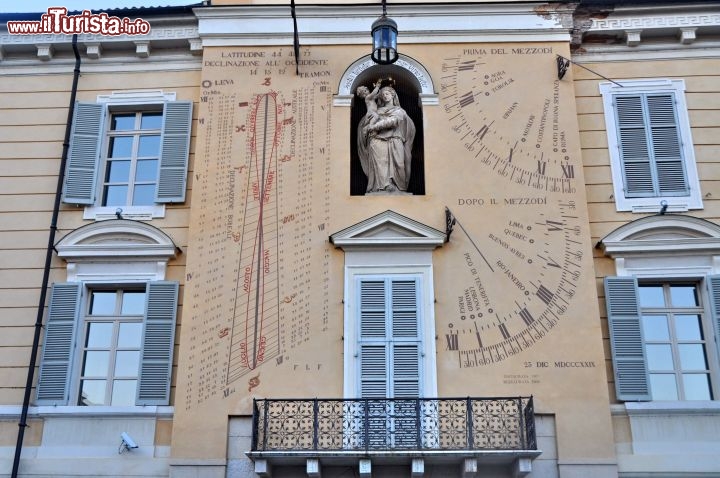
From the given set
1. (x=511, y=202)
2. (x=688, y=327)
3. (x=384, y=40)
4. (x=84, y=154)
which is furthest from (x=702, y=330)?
(x=84, y=154)

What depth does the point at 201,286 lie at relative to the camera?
16.5 metres

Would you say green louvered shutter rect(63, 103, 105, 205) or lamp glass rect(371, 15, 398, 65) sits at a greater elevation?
lamp glass rect(371, 15, 398, 65)

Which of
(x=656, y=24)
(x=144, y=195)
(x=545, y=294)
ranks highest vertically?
(x=656, y=24)

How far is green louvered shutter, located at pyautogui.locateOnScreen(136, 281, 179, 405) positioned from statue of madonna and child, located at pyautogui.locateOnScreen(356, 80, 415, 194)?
409 centimetres

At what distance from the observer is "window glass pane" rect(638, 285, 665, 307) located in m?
16.6

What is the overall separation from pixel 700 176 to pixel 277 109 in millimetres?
7889

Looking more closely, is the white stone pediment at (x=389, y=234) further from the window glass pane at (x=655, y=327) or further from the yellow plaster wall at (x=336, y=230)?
the window glass pane at (x=655, y=327)

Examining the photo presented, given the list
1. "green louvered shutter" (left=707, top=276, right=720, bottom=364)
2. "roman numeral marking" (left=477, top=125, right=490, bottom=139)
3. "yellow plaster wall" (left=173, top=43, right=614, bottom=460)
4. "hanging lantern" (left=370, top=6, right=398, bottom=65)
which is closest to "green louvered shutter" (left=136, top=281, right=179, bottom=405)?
→ "yellow plaster wall" (left=173, top=43, right=614, bottom=460)

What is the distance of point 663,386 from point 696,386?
548mm

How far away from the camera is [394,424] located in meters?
14.9

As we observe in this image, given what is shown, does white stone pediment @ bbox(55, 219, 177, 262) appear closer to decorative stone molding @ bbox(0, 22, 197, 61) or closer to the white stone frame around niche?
decorative stone molding @ bbox(0, 22, 197, 61)

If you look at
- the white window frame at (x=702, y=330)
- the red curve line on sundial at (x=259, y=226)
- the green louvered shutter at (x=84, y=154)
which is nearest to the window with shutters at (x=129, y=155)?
the green louvered shutter at (x=84, y=154)

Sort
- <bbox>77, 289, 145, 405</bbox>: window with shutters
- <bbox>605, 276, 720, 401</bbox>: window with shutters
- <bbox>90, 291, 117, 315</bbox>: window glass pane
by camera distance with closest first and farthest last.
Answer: <bbox>605, 276, 720, 401</bbox>: window with shutters
<bbox>77, 289, 145, 405</bbox>: window with shutters
<bbox>90, 291, 117, 315</bbox>: window glass pane

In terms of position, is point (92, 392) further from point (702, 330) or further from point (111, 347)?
point (702, 330)
